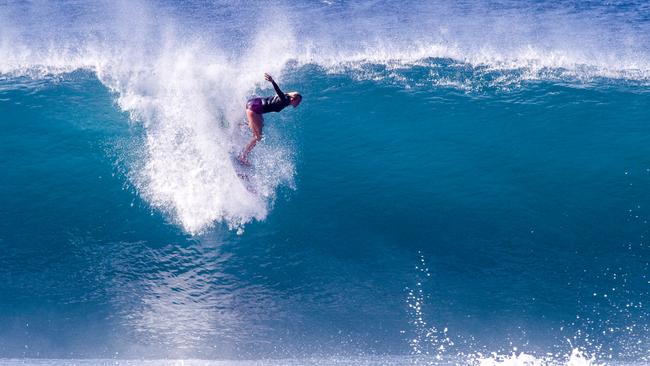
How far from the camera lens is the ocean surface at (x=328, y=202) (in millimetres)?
10031

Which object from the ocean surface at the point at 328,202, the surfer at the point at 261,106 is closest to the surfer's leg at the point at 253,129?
the surfer at the point at 261,106

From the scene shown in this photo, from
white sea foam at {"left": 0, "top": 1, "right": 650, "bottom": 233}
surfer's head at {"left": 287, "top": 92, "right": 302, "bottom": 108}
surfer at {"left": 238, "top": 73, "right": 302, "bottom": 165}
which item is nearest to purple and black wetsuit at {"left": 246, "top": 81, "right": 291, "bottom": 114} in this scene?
surfer at {"left": 238, "top": 73, "right": 302, "bottom": 165}

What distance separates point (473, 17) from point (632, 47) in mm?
4682

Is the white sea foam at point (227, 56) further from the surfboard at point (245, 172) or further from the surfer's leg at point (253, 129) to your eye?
the surfer's leg at point (253, 129)

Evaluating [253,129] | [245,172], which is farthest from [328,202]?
[253,129]

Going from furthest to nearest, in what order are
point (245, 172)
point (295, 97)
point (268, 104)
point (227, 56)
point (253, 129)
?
point (227, 56) < point (245, 172) < point (253, 129) < point (268, 104) < point (295, 97)

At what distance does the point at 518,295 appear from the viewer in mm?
10594

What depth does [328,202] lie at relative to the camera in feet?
41.1

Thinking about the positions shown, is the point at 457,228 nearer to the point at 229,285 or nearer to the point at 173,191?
the point at 229,285

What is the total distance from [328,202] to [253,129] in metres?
1.89

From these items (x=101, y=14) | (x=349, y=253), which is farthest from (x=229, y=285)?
(x=101, y=14)

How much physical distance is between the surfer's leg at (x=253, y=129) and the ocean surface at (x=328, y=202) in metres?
0.25

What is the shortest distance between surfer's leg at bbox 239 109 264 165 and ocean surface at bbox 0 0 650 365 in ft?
0.80

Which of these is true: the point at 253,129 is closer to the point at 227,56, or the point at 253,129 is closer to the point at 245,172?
the point at 245,172
